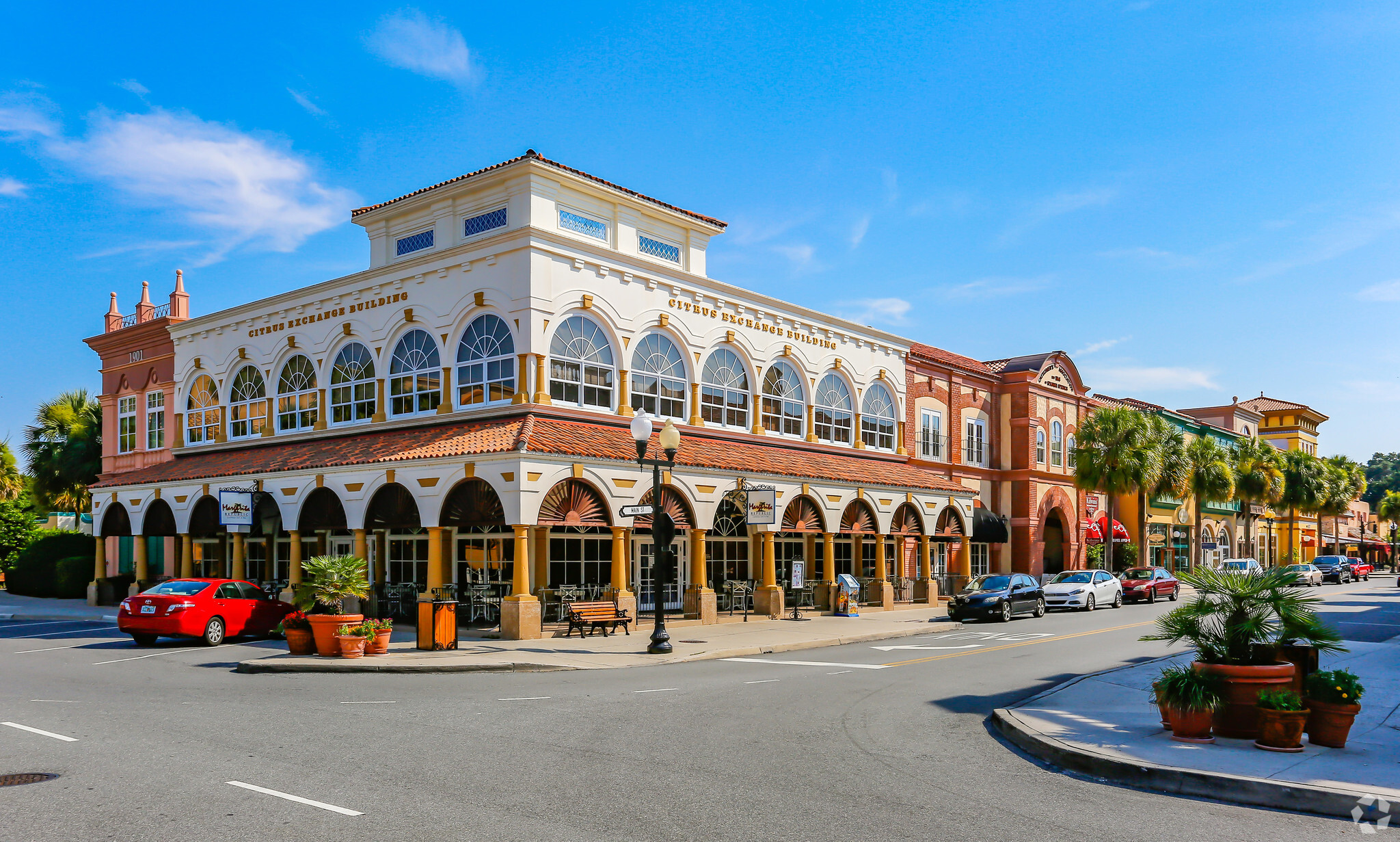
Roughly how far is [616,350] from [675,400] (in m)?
2.86

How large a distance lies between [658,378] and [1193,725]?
67.2 feet

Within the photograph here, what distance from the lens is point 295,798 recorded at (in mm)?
7738

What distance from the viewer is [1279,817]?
7.60m

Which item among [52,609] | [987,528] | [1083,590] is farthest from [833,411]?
[52,609]

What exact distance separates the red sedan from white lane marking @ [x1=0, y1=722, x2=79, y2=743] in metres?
10.2

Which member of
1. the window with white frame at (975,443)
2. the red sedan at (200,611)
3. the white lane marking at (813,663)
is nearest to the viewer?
the white lane marking at (813,663)

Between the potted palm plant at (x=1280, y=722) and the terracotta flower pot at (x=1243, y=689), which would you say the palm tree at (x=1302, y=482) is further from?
the potted palm plant at (x=1280, y=722)

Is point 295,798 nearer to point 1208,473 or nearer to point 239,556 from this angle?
point 239,556

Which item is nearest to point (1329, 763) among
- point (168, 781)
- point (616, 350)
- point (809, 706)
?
point (809, 706)

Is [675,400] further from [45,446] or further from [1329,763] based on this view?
[45,446]

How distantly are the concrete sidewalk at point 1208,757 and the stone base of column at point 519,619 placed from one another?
1196cm

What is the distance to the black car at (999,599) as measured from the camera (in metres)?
28.2

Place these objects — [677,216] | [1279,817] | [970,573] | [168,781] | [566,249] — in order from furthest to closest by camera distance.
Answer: [970,573], [677,216], [566,249], [168,781], [1279,817]

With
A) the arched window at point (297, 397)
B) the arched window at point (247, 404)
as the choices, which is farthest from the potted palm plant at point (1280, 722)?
the arched window at point (247, 404)
